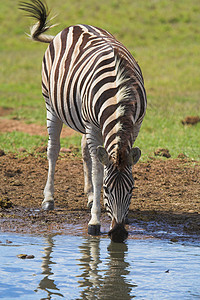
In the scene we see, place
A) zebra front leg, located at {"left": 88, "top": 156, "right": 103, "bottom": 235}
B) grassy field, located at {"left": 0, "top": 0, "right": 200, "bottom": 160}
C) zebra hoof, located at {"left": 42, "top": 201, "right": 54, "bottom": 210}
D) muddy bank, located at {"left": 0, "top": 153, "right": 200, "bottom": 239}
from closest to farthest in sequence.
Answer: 1. zebra front leg, located at {"left": 88, "top": 156, "right": 103, "bottom": 235}
2. muddy bank, located at {"left": 0, "top": 153, "right": 200, "bottom": 239}
3. zebra hoof, located at {"left": 42, "top": 201, "right": 54, "bottom": 210}
4. grassy field, located at {"left": 0, "top": 0, "right": 200, "bottom": 160}

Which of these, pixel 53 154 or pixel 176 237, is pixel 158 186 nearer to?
pixel 53 154

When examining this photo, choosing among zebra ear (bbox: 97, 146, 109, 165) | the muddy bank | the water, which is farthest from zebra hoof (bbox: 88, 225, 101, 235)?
zebra ear (bbox: 97, 146, 109, 165)

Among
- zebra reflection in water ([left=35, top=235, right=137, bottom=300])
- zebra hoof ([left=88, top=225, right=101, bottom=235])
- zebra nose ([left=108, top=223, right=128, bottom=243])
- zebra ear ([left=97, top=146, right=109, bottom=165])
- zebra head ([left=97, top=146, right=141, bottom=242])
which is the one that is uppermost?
zebra ear ([left=97, top=146, right=109, bottom=165])

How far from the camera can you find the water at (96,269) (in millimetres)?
4344

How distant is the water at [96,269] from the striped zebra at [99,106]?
0.34 m

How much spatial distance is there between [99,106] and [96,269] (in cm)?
177

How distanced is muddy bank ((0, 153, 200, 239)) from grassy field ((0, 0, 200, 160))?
46.4 inches

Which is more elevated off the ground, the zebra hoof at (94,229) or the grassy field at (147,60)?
the grassy field at (147,60)

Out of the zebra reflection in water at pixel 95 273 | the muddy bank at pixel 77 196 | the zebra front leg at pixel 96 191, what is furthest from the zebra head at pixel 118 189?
the muddy bank at pixel 77 196

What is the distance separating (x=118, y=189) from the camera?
5328mm

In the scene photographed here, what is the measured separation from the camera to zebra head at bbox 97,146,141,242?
530 cm

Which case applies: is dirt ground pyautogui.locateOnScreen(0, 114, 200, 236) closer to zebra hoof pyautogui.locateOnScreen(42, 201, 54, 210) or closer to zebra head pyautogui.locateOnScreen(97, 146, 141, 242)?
zebra hoof pyautogui.locateOnScreen(42, 201, 54, 210)

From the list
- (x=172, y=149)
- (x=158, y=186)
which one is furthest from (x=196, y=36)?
(x=158, y=186)

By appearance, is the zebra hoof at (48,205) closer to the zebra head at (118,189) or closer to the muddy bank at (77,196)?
the muddy bank at (77,196)
